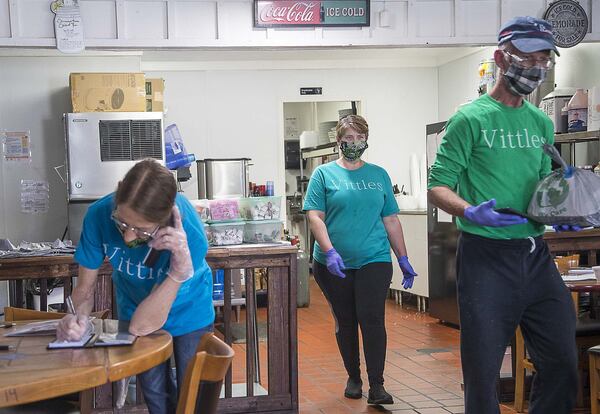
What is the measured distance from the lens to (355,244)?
457 cm

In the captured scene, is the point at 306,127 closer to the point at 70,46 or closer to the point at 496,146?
the point at 70,46

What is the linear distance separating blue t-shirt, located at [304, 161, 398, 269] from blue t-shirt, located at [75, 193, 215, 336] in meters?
1.81

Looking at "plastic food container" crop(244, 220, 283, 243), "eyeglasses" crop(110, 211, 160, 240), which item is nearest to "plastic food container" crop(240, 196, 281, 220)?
"plastic food container" crop(244, 220, 283, 243)

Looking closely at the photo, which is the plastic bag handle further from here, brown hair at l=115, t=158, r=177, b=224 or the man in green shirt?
brown hair at l=115, t=158, r=177, b=224

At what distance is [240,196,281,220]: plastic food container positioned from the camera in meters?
4.75

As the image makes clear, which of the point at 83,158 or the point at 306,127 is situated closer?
the point at 83,158

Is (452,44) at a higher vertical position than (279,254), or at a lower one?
higher

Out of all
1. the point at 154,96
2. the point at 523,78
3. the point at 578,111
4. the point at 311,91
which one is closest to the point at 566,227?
the point at 523,78

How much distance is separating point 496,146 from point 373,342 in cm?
195

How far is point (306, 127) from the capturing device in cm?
1269

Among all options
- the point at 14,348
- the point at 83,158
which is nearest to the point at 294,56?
the point at 83,158

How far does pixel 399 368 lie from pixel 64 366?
13.0 ft

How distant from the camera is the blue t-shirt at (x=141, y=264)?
269 centimetres

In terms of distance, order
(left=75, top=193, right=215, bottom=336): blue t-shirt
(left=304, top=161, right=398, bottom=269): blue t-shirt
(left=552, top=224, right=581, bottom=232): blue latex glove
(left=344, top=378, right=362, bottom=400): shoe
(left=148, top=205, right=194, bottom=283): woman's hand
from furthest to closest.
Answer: (left=344, top=378, right=362, bottom=400): shoe < (left=304, top=161, right=398, bottom=269): blue t-shirt < (left=552, top=224, right=581, bottom=232): blue latex glove < (left=75, top=193, right=215, bottom=336): blue t-shirt < (left=148, top=205, right=194, bottom=283): woman's hand
